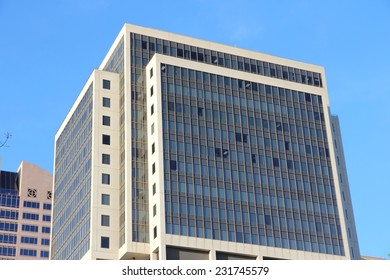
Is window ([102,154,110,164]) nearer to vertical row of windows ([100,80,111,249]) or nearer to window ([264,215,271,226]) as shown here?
vertical row of windows ([100,80,111,249])

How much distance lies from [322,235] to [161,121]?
30.6 metres

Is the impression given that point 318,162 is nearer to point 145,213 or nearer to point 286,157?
point 286,157

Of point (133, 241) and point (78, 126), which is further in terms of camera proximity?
point (78, 126)

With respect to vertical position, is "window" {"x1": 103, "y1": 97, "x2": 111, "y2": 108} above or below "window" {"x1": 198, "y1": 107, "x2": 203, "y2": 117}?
above

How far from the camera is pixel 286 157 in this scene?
13200cm

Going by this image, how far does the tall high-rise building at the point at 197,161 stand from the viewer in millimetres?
120438

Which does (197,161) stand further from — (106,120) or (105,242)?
(105,242)

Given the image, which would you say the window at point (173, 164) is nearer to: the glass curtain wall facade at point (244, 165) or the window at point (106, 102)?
the glass curtain wall facade at point (244, 165)

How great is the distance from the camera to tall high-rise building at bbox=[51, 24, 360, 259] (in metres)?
120

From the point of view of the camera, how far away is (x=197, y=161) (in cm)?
12400

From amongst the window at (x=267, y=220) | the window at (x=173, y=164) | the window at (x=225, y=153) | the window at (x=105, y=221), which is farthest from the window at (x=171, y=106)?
the window at (x=267, y=220)

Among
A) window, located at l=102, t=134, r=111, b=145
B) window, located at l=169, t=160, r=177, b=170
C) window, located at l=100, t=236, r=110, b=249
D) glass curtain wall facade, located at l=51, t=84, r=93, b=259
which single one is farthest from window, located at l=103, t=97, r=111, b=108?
window, located at l=100, t=236, r=110, b=249
